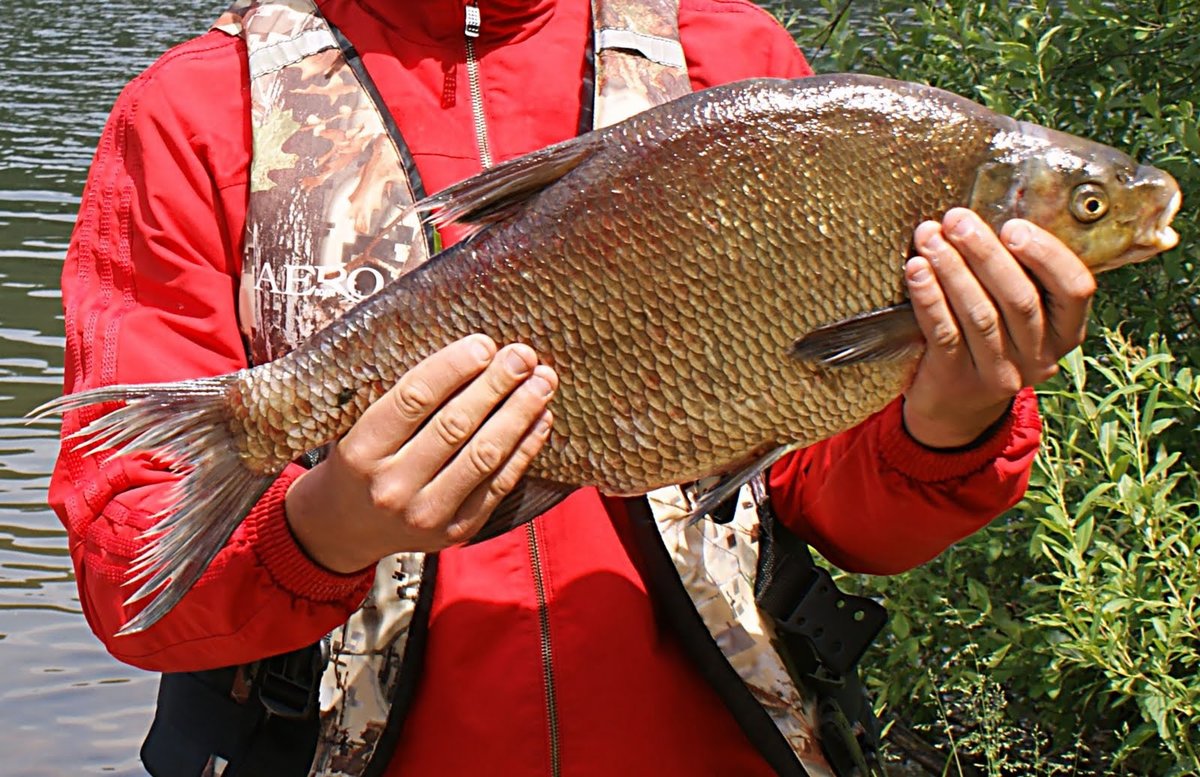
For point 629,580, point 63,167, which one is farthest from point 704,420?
point 63,167

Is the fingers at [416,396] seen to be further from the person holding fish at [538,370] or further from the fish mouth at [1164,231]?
the fish mouth at [1164,231]

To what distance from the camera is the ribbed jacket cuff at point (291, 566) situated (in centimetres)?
204

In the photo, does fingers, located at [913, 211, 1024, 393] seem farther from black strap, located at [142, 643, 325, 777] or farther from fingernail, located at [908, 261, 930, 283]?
black strap, located at [142, 643, 325, 777]

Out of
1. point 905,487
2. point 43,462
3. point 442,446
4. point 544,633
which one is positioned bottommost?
point 43,462

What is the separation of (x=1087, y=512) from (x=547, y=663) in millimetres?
1605

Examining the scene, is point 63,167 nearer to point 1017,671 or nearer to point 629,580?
point 1017,671

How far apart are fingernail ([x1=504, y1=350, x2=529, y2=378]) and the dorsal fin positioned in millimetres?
190

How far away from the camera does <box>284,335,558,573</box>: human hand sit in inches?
75.1

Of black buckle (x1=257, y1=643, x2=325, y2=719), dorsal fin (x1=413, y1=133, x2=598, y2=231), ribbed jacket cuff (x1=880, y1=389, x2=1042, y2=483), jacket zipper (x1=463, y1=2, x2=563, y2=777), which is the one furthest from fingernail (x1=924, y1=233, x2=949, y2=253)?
black buckle (x1=257, y1=643, x2=325, y2=719)

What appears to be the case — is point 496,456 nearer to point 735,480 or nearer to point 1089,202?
point 735,480

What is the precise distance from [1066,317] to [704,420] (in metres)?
0.47

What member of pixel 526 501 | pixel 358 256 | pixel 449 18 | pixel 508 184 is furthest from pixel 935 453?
pixel 449 18

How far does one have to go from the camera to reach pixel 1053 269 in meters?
1.95

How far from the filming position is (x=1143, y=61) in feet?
13.6
